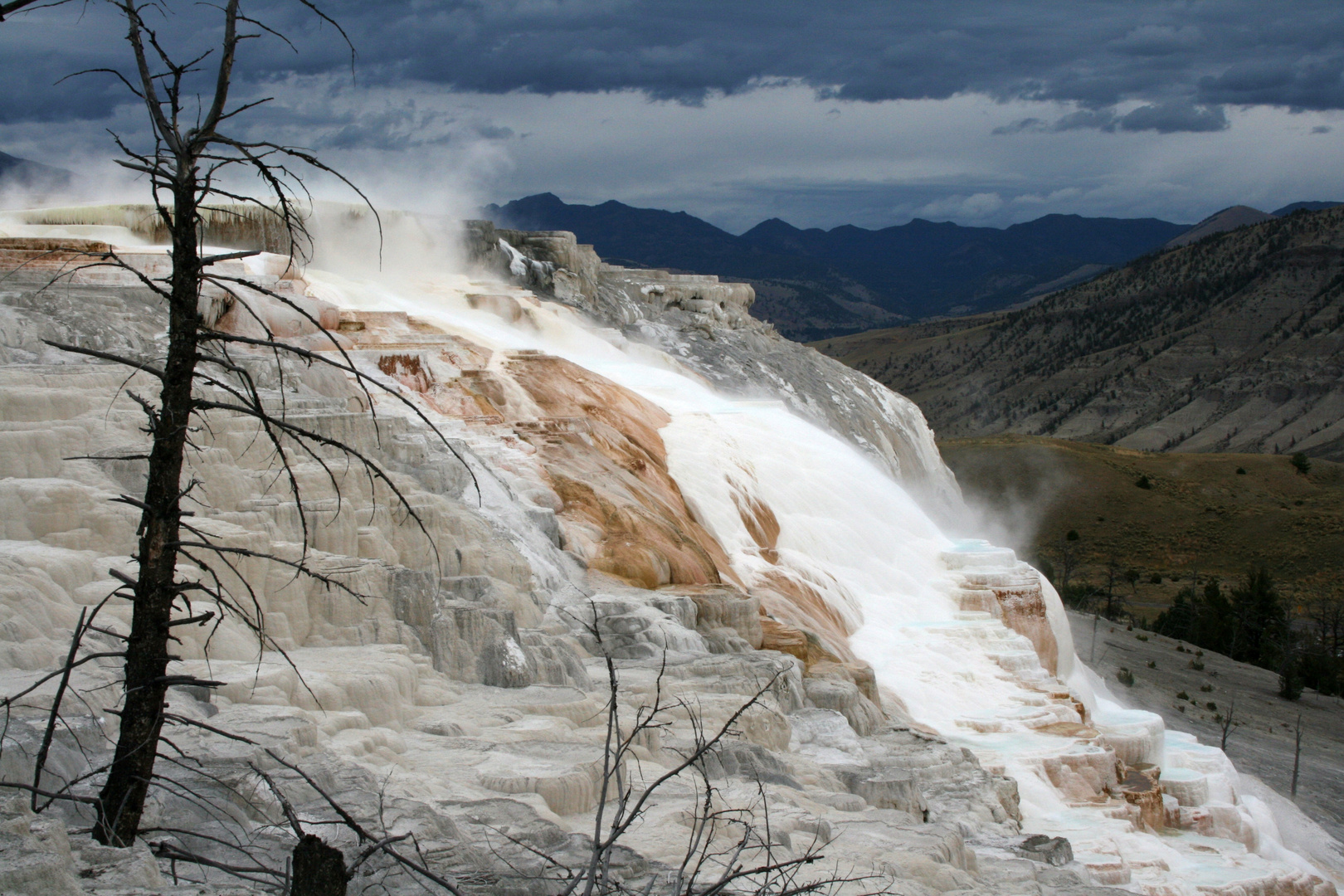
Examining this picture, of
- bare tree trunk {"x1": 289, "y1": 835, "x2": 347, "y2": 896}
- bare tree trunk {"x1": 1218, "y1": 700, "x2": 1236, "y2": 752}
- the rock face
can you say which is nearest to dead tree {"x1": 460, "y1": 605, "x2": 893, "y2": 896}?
the rock face

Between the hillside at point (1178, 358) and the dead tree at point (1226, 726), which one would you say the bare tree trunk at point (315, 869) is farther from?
the hillside at point (1178, 358)

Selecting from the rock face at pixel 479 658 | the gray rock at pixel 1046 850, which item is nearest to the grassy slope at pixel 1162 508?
the rock face at pixel 479 658

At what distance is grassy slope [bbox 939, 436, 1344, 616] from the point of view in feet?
197

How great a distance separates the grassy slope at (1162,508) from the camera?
2365 inches

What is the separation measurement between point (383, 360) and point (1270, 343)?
106m

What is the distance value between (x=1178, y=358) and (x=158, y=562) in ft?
384

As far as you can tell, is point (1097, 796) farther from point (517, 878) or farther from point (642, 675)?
point (517, 878)

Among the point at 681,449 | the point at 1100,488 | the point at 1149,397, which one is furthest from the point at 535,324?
the point at 1149,397

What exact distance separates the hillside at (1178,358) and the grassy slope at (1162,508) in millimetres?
19907

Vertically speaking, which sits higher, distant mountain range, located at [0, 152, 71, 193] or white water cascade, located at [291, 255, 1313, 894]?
distant mountain range, located at [0, 152, 71, 193]

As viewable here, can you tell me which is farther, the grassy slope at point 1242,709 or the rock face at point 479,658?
the grassy slope at point 1242,709

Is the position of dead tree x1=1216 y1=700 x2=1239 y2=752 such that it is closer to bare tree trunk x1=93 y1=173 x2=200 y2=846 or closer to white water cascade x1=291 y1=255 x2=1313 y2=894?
white water cascade x1=291 y1=255 x2=1313 y2=894

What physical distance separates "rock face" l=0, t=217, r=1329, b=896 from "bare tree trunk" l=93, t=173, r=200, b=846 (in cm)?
17

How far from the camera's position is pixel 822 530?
70.0 ft
